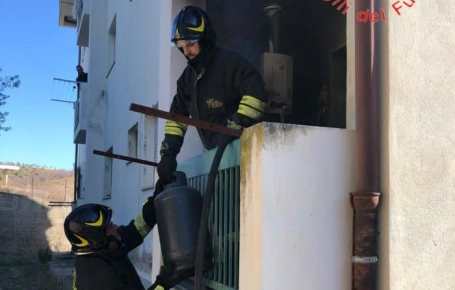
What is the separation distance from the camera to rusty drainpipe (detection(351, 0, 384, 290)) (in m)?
2.77

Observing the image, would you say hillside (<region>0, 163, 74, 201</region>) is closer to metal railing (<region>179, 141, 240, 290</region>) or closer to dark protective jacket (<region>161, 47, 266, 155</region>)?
dark protective jacket (<region>161, 47, 266, 155</region>)

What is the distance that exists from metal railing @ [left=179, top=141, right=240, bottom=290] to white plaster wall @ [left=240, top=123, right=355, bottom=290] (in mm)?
309

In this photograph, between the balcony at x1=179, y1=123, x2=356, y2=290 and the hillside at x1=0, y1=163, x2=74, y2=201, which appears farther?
the hillside at x1=0, y1=163, x2=74, y2=201

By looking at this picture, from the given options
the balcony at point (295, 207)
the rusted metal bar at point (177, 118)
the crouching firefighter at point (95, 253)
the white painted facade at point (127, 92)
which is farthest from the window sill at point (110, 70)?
the balcony at point (295, 207)

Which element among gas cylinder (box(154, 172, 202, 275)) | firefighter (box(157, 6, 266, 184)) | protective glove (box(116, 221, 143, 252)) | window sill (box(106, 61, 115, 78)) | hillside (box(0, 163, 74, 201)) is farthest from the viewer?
hillside (box(0, 163, 74, 201))

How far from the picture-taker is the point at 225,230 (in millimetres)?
3398

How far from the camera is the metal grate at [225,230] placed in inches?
128

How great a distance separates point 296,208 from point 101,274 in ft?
4.83

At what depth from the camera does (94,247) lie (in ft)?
12.0

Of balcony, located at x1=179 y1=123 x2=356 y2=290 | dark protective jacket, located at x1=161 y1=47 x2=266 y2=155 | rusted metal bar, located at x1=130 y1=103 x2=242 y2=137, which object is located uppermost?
dark protective jacket, located at x1=161 y1=47 x2=266 y2=155

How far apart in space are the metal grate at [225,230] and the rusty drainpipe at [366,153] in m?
0.70
